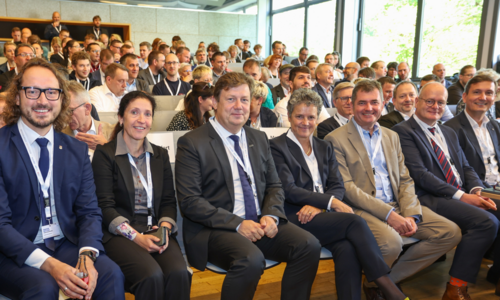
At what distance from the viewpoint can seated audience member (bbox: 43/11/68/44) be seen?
11.4m

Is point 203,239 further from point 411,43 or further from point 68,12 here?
point 68,12

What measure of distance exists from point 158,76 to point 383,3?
676cm

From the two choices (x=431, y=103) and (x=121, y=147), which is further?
(x=431, y=103)

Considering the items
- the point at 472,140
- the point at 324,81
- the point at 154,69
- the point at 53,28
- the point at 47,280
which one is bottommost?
the point at 47,280

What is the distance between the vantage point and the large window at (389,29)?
959cm

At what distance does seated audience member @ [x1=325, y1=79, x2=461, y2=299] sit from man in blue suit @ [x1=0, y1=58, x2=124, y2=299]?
1.47m

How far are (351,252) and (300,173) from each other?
0.55 meters

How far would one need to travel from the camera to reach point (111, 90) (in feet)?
14.3

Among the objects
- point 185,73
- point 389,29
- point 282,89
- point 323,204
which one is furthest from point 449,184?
point 389,29

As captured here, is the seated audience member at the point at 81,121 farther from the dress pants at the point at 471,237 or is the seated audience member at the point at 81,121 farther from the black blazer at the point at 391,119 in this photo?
the black blazer at the point at 391,119

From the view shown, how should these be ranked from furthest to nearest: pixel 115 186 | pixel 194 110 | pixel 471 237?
pixel 194 110, pixel 471 237, pixel 115 186

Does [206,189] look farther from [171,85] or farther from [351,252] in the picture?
[171,85]

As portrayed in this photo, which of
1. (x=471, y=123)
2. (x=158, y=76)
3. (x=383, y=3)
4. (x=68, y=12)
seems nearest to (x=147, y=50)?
(x=158, y=76)

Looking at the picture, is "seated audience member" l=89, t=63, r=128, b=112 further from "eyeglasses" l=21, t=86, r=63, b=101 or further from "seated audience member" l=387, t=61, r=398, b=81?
"seated audience member" l=387, t=61, r=398, b=81
